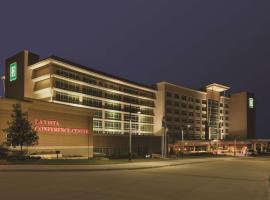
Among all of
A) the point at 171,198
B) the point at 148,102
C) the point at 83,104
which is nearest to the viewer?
the point at 171,198

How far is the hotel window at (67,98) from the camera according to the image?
259ft

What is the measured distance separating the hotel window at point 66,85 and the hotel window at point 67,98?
63.5 inches

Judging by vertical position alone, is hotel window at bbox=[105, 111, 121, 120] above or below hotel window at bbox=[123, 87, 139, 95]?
below

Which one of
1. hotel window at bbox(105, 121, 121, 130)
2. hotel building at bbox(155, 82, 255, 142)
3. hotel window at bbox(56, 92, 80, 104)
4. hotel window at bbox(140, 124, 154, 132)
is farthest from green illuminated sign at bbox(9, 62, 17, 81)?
hotel building at bbox(155, 82, 255, 142)

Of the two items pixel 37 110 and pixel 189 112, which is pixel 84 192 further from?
pixel 189 112

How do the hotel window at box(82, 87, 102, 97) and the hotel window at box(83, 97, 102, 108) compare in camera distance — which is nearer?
the hotel window at box(83, 97, 102, 108)

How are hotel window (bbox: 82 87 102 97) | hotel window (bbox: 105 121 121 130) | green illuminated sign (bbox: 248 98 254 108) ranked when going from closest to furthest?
1. hotel window (bbox: 82 87 102 97)
2. hotel window (bbox: 105 121 121 130)
3. green illuminated sign (bbox: 248 98 254 108)

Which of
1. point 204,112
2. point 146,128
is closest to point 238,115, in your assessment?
point 204,112

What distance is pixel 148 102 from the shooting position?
116 m

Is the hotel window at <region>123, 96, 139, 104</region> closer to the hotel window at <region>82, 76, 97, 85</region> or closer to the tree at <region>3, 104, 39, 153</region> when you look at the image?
the hotel window at <region>82, 76, 97, 85</region>

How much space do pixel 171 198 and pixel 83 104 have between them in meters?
73.0

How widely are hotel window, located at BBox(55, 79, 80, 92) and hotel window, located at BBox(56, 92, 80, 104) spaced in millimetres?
1613

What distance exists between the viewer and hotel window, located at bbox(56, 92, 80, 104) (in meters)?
78.9

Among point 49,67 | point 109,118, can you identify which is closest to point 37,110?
point 49,67
